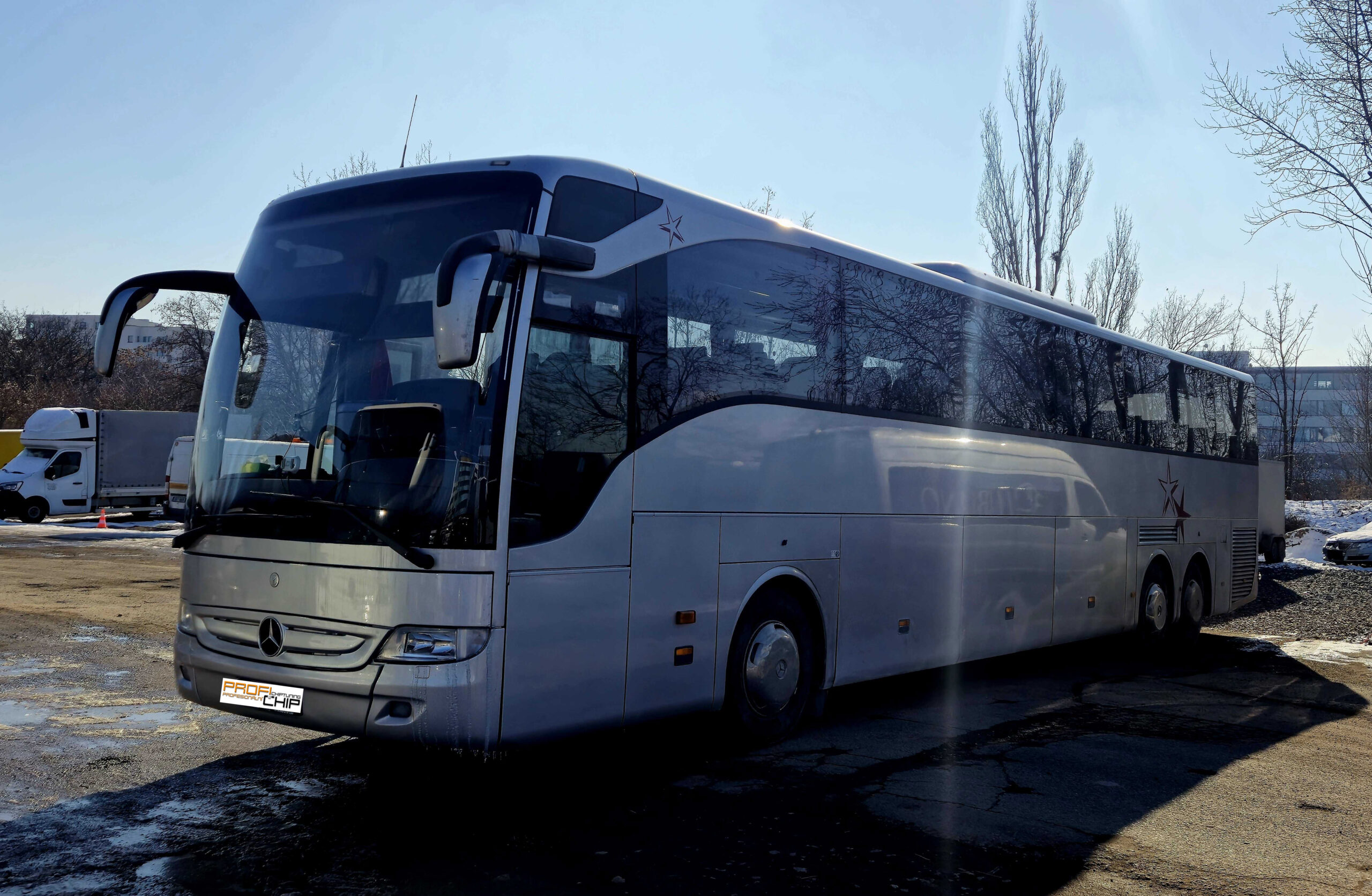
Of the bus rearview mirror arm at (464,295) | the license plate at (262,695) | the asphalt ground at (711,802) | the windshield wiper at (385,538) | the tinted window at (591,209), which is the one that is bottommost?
the asphalt ground at (711,802)

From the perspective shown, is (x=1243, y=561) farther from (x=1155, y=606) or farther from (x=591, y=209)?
(x=591, y=209)

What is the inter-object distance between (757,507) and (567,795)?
7.23ft

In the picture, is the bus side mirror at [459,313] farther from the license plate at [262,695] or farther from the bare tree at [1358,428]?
the bare tree at [1358,428]

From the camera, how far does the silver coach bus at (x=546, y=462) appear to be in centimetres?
538

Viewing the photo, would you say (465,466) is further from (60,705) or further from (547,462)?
(60,705)

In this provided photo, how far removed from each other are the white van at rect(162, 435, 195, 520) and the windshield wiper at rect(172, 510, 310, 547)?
24.8m

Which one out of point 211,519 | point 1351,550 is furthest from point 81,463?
point 1351,550

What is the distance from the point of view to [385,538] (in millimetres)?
5293

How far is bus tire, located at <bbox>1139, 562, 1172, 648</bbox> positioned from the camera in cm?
1312

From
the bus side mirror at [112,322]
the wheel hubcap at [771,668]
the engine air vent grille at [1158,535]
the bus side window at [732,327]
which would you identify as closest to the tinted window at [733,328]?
the bus side window at [732,327]

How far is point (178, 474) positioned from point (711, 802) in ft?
96.2

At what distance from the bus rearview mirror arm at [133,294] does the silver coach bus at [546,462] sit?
2cm

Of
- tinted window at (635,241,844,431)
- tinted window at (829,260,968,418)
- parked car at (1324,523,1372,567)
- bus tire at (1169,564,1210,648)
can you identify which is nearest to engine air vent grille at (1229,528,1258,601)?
bus tire at (1169,564,1210,648)

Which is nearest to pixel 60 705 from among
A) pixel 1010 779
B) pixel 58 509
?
pixel 1010 779
